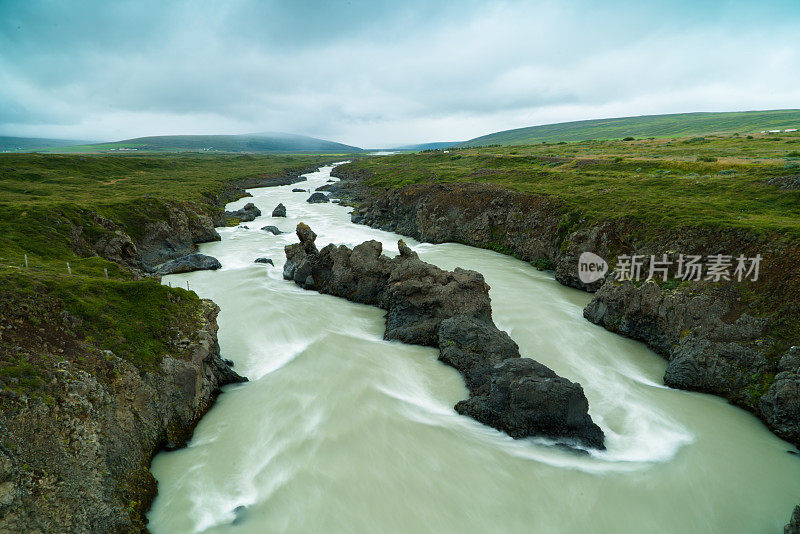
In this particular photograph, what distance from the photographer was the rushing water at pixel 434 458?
1190cm

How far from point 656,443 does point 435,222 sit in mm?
40092

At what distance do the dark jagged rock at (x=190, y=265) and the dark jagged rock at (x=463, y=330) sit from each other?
929cm

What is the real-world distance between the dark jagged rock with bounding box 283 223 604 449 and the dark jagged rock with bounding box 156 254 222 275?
929 cm

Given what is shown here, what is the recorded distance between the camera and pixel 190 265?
37.1 m

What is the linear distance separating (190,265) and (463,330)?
29.7 metres

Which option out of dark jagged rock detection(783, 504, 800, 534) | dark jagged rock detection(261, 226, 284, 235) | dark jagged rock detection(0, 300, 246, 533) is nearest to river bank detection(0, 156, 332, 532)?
dark jagged rock detection(0, 300, 246, 533)

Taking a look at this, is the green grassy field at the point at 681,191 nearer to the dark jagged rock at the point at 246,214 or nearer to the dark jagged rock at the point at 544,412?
the dark jagged rock at the point at 544,412

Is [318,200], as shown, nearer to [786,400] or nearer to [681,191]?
[681,191]

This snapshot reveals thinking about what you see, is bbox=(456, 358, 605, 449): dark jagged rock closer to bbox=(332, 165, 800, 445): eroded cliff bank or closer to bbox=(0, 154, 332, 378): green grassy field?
bbox=(332, 165, 800, 445): eroded cliff bank

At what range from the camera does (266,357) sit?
826 inches

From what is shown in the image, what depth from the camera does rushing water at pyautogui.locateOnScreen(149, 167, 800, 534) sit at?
11.9 m

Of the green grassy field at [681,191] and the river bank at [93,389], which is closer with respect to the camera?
the river bank at [93,389]

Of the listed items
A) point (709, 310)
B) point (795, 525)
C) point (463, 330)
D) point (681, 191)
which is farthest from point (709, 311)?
point (681, 191)

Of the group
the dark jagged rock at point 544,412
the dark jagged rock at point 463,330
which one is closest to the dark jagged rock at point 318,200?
the dark jagged rock at point 463,330
